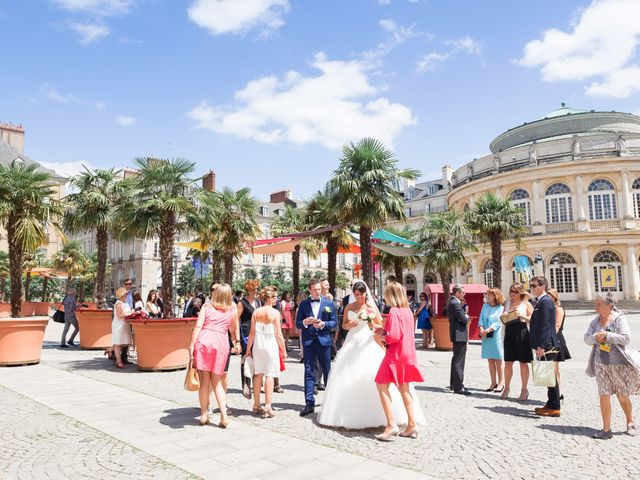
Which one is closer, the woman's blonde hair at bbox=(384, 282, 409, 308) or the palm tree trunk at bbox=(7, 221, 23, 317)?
the woman's blonde hair at bbox=(384, 282, 409, 308)

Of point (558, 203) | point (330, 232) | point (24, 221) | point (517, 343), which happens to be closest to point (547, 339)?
point (517, 343)

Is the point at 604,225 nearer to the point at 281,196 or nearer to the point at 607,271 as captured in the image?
the point at 607,271

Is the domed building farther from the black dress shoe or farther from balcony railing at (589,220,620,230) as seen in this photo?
the black dress shoe

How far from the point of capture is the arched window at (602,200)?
41.0m

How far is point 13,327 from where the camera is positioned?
414 inches

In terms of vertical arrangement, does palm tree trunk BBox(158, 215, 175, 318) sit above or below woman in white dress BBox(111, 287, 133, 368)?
above

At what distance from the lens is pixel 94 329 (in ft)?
45.4

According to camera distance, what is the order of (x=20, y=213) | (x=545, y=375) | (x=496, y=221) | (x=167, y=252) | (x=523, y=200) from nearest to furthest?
1. (x=545, y=375)
2. (x=167, y=252)
3. (x=20, y=213)
4. (x=496, y=221)
5. (x=523, y=200)

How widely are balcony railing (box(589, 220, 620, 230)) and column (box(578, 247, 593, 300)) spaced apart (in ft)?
7.30

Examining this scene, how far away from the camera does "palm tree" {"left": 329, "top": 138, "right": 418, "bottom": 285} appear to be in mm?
15516

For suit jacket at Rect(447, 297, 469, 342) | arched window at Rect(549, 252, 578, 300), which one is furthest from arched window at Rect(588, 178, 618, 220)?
suit jacket at Rect(447, 297, 469, 342)

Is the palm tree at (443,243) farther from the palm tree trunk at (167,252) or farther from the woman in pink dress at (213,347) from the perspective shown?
the woman in pink dress at (213,347)

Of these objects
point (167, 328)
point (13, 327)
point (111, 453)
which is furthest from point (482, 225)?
point (111, 453)

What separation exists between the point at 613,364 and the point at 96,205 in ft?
47.4
